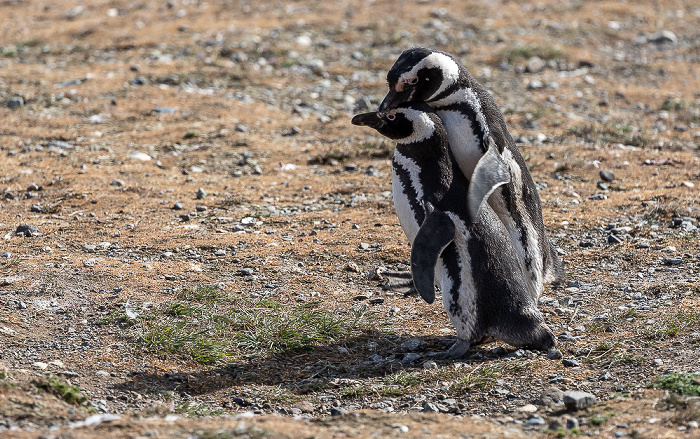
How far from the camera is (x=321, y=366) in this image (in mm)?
4617

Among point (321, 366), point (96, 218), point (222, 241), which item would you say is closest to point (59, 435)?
point (321, 366)

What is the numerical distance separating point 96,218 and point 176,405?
10.0 feet

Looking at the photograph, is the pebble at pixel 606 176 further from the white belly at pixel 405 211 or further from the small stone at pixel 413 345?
the small stone at pixel 413 345

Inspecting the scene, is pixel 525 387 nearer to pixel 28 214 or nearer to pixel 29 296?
pixel 29 296

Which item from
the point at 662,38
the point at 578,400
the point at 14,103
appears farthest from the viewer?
the point at 662,38

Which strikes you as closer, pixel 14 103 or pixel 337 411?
pixel 337 411

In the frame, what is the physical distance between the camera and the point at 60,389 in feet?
12.7

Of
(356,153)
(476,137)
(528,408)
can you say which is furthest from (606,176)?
(528,408)

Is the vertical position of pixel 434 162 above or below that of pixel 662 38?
above

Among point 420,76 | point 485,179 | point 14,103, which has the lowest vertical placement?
point 14,103

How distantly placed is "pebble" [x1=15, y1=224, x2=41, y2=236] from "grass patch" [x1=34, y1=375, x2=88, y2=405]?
8.40ft

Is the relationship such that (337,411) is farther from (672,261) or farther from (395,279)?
(672,261)

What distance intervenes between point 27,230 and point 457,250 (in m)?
3.27

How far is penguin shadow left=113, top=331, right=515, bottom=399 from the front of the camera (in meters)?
4.34
